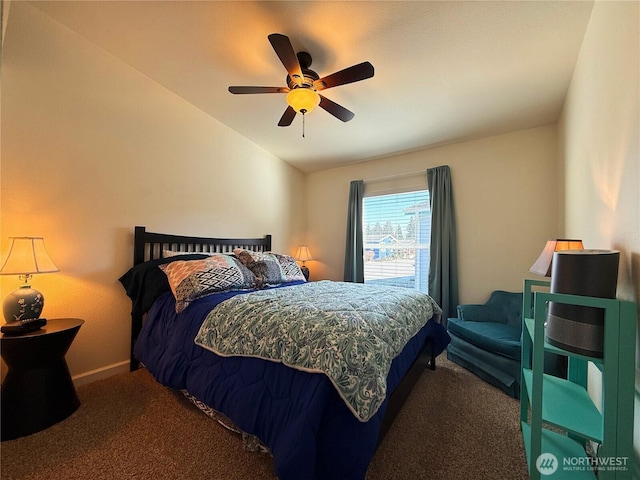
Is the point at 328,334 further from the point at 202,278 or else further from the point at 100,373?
the point at 100,373

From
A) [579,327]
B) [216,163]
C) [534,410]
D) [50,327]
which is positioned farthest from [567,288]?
[216,163]

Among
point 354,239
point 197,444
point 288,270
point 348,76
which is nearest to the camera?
point 197,444

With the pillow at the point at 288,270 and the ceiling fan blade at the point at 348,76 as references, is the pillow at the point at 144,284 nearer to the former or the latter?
the pillow at the point at 288,270

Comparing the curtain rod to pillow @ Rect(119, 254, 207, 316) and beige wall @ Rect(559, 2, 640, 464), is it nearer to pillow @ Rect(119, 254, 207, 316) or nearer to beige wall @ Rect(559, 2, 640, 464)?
beige wall @ Rect(559, 2, 640, 464)

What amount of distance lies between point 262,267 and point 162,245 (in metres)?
1.03

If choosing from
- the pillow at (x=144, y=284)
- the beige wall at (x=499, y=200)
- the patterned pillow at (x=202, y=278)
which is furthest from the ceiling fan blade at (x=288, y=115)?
the beige wall at (x=499, y=200)

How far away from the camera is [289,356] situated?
121cm

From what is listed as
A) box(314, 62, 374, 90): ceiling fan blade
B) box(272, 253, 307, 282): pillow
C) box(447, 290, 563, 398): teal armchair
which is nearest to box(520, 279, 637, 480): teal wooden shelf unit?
box(447, 290, 563, 398): teal armchair

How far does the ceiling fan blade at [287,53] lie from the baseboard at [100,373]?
279cm

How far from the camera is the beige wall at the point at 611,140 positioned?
1059 millimetres

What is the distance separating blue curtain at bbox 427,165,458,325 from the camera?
128 inches

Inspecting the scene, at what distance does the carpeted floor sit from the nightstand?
0.26 feet

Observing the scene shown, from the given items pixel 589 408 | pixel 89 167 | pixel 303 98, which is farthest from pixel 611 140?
pixel 89 167

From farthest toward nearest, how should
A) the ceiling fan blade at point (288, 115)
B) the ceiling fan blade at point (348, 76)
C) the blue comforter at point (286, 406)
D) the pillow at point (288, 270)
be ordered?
the pillow at point (288, 270), the ceiling fan blade at point (288, 115), the ceiling fan blade at point (348, 76), the blue comforter at point (286, 406)
